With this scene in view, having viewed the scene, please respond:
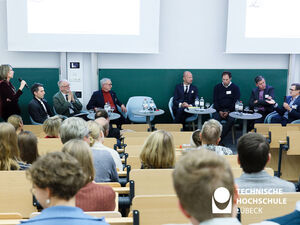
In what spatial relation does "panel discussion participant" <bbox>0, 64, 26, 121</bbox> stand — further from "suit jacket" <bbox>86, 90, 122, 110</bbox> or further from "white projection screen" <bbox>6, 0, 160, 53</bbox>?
"suit jacket" <bbox>86, 90, 122, 110</bbox>

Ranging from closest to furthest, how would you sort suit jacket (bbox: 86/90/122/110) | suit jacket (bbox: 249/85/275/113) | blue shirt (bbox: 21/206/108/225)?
blue shirt (bbox: 21/206/108/225)
suit jacket (bbox: 249/85/275/113)
suit jacket (bbox: 86/90/122/110)

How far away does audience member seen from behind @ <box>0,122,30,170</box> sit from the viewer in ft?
10.8

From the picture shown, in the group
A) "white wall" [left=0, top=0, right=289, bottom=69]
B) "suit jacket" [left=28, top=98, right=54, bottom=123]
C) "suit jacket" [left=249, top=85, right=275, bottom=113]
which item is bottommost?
"suit jacket" [left=28, top=98, right=54, bottom=123]

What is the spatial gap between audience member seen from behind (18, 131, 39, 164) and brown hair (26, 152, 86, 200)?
1.86 meters

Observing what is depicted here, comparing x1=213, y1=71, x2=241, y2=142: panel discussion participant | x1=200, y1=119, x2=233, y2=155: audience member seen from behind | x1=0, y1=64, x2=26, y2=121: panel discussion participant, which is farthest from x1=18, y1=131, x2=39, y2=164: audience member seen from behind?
x1=213, y1=71, x2=241, y2=142: panel discussion participant

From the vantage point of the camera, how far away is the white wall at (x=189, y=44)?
27.6 feet

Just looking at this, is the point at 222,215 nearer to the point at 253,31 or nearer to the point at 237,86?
the point at 237,86

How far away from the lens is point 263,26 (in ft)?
27.5

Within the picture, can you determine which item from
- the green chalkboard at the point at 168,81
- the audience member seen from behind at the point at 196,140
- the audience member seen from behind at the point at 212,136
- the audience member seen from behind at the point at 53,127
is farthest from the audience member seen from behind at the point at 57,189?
the green chalkboard at the point at 168,81

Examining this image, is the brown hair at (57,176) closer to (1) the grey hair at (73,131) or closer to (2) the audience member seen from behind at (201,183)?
(2) the audience member seen from behind at (201,183)

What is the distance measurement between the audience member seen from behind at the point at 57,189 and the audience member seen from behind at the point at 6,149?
1746mm

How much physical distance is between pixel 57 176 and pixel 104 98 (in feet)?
20.4

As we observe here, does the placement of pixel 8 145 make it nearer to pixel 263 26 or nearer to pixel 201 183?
pixel 201 183

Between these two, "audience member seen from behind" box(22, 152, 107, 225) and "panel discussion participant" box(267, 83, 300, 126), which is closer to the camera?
"audience member seen from behind" box(22, 152, 107, 225)
